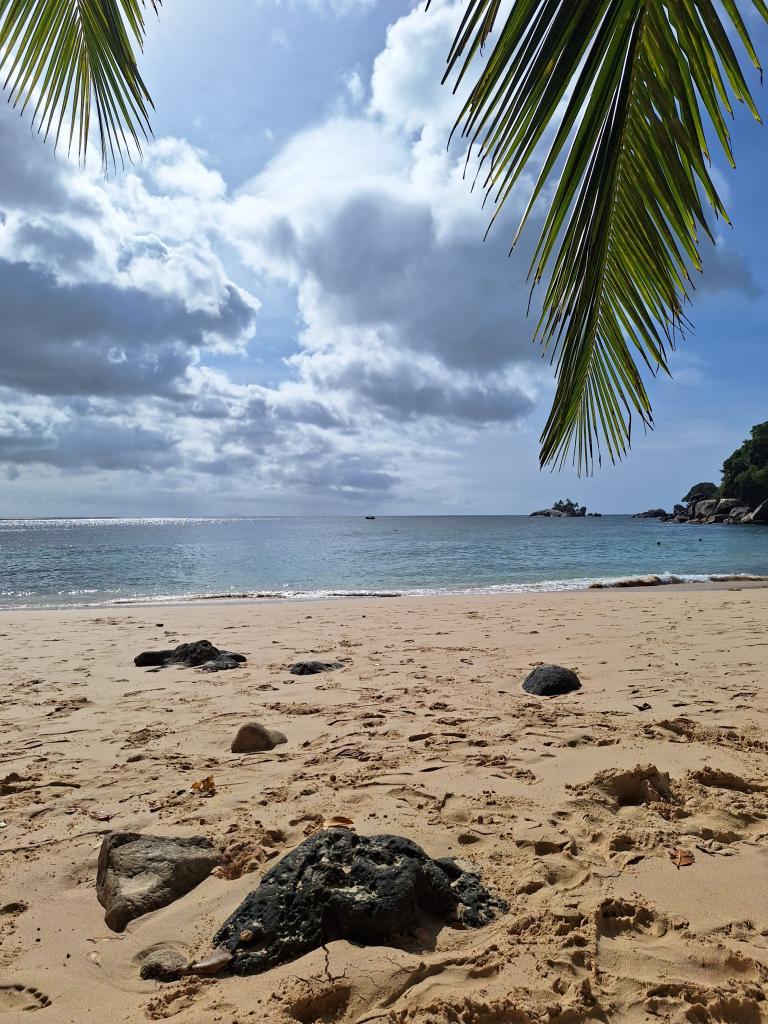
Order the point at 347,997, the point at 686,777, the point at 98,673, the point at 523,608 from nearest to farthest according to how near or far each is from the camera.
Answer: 1. the point at 347,997
2. the point at 686,777
3. the point at 98,673
4. the point at 523,608

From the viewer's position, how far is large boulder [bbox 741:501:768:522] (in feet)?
204

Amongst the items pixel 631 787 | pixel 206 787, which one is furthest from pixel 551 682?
pixel 206 787

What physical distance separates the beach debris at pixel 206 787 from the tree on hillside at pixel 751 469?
2898 inches

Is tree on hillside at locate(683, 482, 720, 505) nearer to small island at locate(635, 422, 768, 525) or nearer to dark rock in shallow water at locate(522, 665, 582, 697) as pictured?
small island at locate(635, 422, 768, 525)

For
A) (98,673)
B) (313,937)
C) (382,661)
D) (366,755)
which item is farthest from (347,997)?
(98,673)

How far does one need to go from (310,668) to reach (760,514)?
7000 cm

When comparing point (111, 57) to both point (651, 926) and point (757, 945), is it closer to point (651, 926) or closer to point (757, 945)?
point (651, 926)

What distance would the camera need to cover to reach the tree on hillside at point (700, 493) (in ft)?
279

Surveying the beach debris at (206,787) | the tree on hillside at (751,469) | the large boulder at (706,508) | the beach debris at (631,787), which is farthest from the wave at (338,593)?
the large boulder at (706,508)

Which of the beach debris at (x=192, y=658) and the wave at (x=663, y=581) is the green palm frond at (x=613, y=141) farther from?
the wave at (x=663, y=581)

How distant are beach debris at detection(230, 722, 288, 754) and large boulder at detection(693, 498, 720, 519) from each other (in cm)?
8218

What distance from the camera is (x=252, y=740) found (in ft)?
13.1

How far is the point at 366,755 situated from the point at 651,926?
198cm

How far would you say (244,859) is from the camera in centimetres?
262
